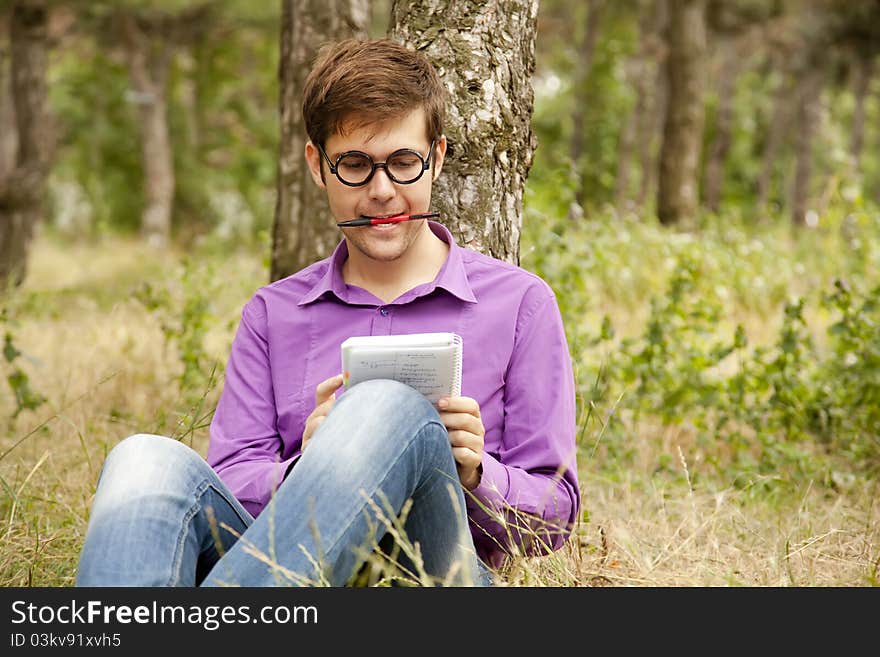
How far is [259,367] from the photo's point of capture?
246cm

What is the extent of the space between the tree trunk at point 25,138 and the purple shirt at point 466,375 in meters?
6.78

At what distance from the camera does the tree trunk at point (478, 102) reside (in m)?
3.05

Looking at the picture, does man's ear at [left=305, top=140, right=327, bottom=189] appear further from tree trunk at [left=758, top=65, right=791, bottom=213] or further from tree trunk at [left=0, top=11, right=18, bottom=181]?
tree trunk at [left=758, top=65, right=791, bottom=213]

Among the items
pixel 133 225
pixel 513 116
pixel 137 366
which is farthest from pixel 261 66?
pixel 513 116

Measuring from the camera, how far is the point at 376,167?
2314 millimetres

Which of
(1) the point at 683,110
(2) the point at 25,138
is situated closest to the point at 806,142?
(1) the point at 683,110

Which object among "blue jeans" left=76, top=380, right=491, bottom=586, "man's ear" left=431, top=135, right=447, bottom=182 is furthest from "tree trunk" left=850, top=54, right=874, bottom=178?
"blue jeans" left=76, top=380, right=491, bottom=586

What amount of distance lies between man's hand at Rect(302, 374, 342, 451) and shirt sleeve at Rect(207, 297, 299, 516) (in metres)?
0.10

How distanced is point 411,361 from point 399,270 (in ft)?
1.35

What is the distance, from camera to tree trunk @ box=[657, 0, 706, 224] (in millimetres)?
10305

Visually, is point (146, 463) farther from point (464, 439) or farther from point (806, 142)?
point (806, 142)

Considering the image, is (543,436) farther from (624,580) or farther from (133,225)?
(133,225)
